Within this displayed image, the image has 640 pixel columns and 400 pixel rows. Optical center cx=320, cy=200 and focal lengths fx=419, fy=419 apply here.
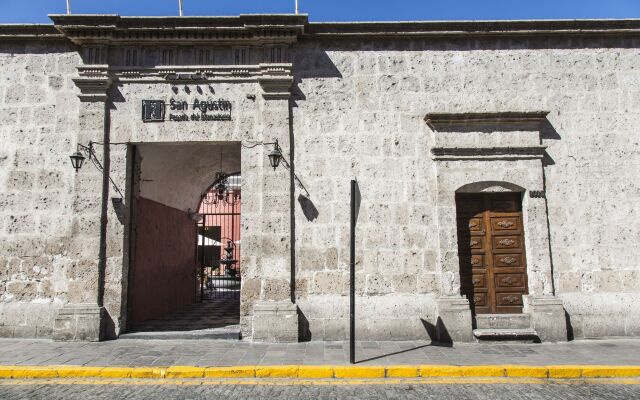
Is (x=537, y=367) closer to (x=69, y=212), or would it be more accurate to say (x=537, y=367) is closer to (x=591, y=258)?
(x=591, y=258)

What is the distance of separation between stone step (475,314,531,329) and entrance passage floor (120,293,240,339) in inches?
163

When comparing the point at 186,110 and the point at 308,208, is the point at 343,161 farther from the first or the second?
the point at 186,110

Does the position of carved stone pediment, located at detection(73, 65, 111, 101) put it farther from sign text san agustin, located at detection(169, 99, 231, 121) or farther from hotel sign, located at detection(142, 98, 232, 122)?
sign text san agustin, located at detection(169, 99, 231, 121)

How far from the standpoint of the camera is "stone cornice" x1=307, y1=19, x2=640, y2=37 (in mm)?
7609

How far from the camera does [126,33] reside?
749cm

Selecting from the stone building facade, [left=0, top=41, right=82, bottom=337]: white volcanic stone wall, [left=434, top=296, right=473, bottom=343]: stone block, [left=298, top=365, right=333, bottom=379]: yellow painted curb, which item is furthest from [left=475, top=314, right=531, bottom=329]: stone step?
[left=0, top=41, right=82, bottom=337]: white volcanic stone wall

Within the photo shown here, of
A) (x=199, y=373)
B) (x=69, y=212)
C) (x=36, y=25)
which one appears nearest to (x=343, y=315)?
(x=199, y=373)

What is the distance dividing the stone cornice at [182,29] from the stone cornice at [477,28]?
55 centimetres

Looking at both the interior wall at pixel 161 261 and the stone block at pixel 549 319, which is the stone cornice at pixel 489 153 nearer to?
the stone block at pixel 549 319

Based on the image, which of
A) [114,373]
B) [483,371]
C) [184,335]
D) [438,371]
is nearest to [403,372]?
[438,371]

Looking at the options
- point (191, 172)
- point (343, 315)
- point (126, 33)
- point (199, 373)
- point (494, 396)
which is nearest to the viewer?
point (494, 396)

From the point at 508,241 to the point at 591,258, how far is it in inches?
55.1

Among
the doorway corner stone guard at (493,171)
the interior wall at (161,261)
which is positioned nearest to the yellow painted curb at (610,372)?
the doorway corner stone guard at (493,171)

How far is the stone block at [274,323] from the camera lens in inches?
268
